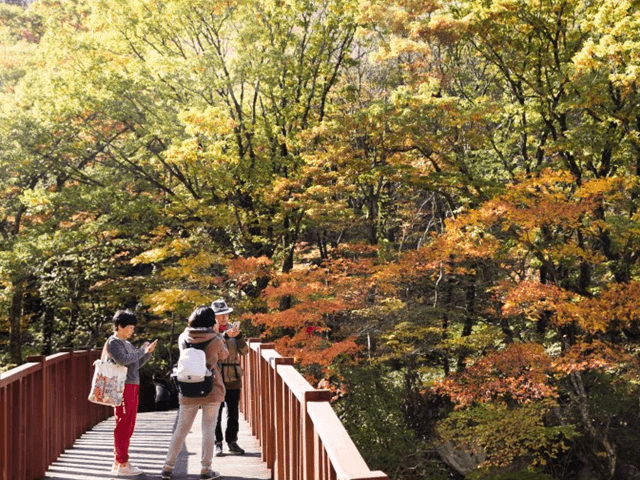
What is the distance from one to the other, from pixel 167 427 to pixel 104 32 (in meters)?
13.1

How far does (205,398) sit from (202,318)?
66 centimetres

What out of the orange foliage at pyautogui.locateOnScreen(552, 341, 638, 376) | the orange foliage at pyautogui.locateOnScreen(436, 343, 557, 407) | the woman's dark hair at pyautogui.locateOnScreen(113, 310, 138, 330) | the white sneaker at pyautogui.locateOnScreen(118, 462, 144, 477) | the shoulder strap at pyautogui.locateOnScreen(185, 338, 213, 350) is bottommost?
the orange foliage at pyautogui.locateOnScreen(436, 343, 557, 407)

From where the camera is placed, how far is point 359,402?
45.6ft

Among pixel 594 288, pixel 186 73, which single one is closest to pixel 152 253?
pixel 186 73

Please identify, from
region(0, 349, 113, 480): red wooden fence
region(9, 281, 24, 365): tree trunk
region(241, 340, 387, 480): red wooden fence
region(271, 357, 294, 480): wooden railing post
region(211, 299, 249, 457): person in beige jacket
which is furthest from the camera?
region(9, 281, 24, 365): tree trunk

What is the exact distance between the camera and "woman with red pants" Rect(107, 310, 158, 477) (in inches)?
213

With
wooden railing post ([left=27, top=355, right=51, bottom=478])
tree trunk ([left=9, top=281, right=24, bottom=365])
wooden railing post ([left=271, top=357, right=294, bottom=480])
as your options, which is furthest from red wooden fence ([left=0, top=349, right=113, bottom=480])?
tree trunk ([left=9, top=281, right=24, bottom=365])

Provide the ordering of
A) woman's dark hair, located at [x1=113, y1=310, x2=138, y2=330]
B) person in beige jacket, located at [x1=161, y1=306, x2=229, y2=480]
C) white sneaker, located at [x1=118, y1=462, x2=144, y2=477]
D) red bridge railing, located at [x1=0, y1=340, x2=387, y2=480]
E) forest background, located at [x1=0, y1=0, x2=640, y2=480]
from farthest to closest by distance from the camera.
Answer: forest background, located at [x1=0, y1=0, x2=640, y2=480]
white sneaker, located at [x1=118, y1=462, x2=144, y2=477]
woman's dark hair, located at [x1=113, y1=310, x2=138, y2=330]
person in beige jacket, located at [x1=161, y1=306, x2=229, y2=480]
red bridge railing, located at [x1=0, y1=340, x2=387, y2=480]

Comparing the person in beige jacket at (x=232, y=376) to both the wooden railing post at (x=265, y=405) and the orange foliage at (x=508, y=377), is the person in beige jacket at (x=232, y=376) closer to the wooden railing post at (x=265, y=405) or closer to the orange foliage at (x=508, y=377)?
the wooden railing post at (x=265, y=405)

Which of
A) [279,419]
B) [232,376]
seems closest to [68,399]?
[232,376]

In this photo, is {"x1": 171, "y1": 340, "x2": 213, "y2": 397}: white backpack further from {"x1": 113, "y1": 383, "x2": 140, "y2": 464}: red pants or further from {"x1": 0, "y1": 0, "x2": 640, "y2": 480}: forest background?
{"x1": 0, "y1": 0, "x2": 640, "y2": 480}: forest background

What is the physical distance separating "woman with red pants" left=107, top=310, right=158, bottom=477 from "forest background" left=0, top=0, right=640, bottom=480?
754 centimetres

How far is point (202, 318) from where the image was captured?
16.2 ft

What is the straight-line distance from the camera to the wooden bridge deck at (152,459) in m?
5.59
